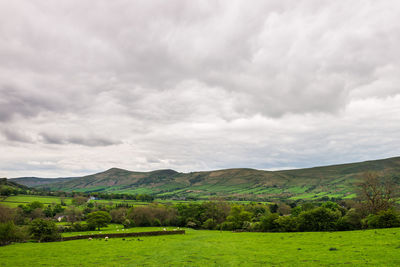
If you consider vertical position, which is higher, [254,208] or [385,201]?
[385,201]

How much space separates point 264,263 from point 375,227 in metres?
37.0

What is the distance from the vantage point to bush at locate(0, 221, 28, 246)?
5353cm

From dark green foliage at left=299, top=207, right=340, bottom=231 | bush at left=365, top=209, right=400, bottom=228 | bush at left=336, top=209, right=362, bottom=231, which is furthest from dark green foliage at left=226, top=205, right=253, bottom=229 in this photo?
bush at left=365, top=209, right=400, bottom=228

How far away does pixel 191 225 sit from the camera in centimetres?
10388

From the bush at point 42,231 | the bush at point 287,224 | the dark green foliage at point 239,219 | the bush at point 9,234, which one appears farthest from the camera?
the dark green foliage at point 239,219

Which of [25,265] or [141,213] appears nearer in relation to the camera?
[25,265]

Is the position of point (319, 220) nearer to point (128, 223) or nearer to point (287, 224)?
point (287, 224)

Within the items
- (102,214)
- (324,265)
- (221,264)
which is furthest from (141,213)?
(324,265)

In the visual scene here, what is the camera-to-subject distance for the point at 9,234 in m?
54.7

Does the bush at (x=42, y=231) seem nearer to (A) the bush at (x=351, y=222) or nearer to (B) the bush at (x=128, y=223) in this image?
(B) the bush at (x=128, y=223)

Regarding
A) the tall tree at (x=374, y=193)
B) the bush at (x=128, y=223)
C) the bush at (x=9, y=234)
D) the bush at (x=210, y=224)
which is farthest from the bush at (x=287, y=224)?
the bush at (x=9, y=234)

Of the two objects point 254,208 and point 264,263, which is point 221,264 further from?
point 254,208

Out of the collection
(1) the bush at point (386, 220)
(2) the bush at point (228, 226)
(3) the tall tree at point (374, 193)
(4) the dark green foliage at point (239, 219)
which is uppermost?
(3) the tall tree at point (374, 193)

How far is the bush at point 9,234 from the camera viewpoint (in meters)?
53.5
